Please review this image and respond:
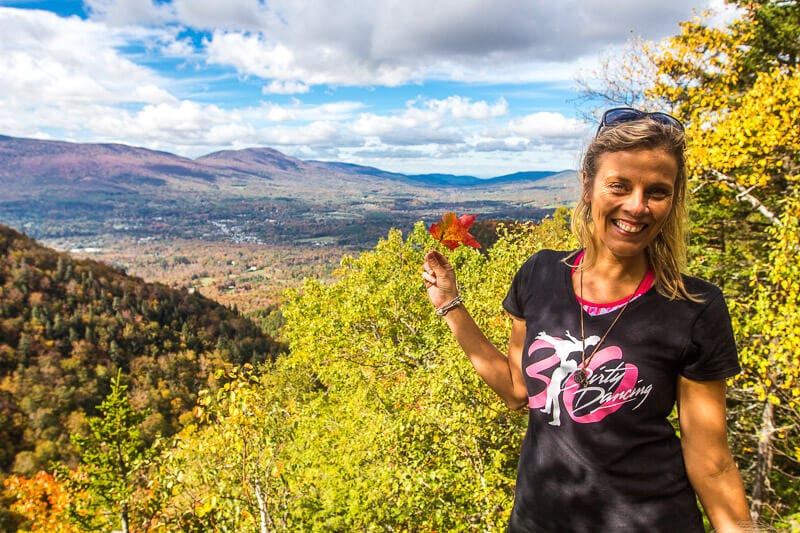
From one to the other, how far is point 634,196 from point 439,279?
94 cm

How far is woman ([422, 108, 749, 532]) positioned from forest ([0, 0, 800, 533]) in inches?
18.5

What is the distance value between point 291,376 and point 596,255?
35.8 m

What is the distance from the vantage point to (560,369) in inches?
70.4

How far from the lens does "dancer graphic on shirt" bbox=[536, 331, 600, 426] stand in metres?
1.75

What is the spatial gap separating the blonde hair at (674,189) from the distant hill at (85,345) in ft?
225

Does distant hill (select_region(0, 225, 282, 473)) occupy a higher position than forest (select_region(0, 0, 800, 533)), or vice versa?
forest (select_region(0, 0, 800, 533))

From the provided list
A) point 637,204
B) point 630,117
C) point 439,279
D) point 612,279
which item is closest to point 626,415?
point 612,279

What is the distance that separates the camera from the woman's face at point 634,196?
1.67m

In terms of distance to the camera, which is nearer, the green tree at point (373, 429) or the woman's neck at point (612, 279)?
the woman's neck at point (612, 279)

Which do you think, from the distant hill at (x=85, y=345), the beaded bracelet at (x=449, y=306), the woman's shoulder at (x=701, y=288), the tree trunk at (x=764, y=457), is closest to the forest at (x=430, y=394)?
the tree trunk at (x=764, y=457)

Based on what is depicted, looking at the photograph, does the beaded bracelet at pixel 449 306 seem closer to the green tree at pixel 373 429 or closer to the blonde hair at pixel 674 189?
the blonde hair at pixel 674 189

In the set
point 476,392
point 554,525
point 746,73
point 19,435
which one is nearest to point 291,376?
point 476,392

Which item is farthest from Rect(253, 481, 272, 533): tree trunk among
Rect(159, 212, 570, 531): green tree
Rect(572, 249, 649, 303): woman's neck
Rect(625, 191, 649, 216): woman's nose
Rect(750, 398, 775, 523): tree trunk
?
Rect(750, 398, 775, 523): tree trunk

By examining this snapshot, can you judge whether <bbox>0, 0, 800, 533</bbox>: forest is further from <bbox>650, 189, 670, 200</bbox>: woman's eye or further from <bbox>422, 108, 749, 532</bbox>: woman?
<bbox>650, 189, 670, 200</bbox>: woman's eye
